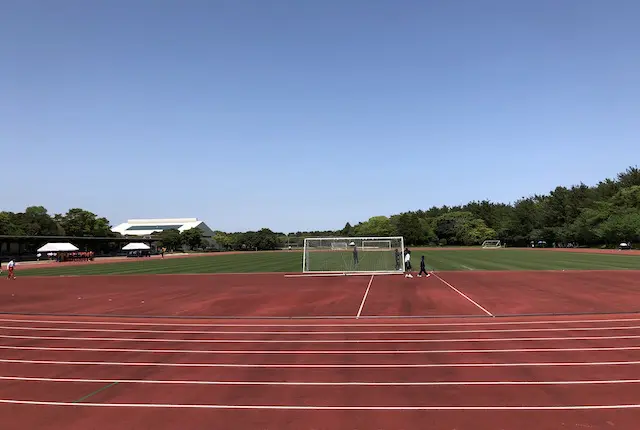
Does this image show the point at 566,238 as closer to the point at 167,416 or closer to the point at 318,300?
the point at 318,300

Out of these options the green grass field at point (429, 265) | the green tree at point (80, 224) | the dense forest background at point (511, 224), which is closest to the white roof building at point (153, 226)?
the dense forest background at point (511, 224)

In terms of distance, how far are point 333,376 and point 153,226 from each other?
5814 inches

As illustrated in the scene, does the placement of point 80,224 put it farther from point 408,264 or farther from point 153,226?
point 408,264

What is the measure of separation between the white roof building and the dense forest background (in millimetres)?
11881

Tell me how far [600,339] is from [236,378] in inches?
367

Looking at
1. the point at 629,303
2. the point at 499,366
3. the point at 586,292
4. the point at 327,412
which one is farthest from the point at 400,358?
the point at 586,292

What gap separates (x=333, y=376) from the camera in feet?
26.4

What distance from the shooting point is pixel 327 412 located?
6461 mm

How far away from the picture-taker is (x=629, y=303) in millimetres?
15398

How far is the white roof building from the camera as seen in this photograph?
137375mm

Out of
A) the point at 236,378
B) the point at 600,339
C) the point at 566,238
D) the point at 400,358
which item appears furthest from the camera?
the point at 566,238

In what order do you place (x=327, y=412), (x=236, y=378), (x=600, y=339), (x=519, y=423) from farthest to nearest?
(x=600, y=339)
(x=236, y=378)
(x=327, y=412)
(x=519, y=423)

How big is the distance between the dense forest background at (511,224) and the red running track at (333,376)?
2582 inches

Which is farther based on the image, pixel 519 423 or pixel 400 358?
pixel 400 358
